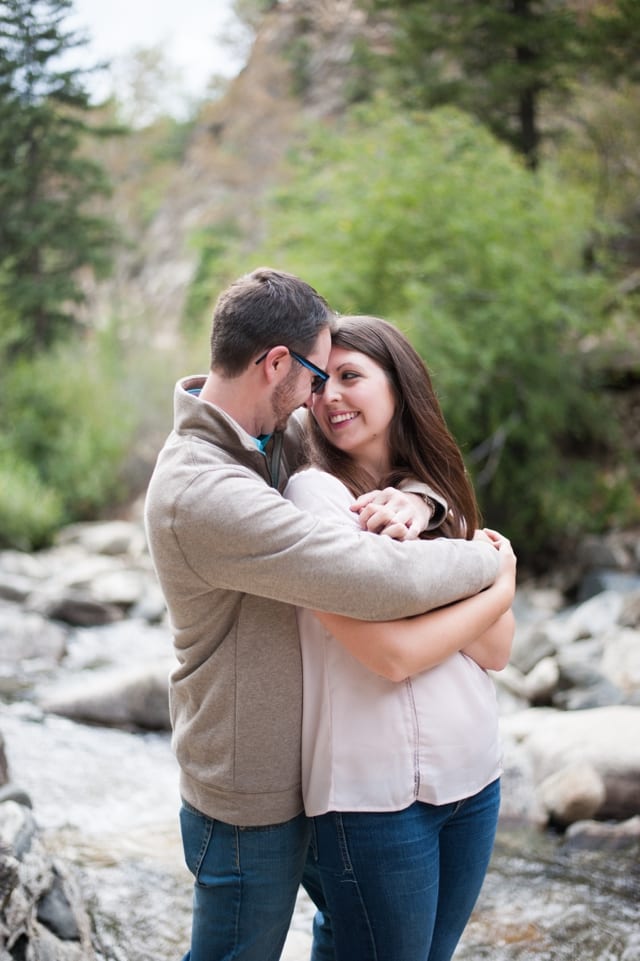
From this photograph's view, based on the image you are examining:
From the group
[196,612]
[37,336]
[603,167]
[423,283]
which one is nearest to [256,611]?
[196,612]

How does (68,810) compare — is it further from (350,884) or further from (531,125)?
(531,125)

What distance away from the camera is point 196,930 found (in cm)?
177

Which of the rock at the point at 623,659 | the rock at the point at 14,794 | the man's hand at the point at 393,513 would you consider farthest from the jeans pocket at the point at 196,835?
the rock at the point at 623,659

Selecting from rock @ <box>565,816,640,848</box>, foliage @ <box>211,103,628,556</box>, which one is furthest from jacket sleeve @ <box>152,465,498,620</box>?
foliage @ <box>211,103,628,556</box>

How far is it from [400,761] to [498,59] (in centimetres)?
1491

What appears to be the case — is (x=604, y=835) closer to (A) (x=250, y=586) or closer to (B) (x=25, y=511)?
(A) (x=250, y=586)

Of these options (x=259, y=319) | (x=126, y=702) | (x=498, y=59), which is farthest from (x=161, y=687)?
(x=498, y=59)

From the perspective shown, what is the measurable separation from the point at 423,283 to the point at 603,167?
4.54m

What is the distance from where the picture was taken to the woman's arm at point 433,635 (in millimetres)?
1582

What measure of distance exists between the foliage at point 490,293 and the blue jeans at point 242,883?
7.52 meters

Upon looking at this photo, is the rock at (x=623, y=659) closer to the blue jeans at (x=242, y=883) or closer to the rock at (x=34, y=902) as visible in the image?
the rock at (x=34, y=902)

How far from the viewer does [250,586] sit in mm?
1554

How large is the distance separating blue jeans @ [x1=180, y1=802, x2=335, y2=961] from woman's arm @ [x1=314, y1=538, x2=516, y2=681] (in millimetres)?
400

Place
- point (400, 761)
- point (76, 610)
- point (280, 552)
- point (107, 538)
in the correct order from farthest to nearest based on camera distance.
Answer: point (107, 538)
point (76, 610)
point (400, 761)
point (280, 552)
